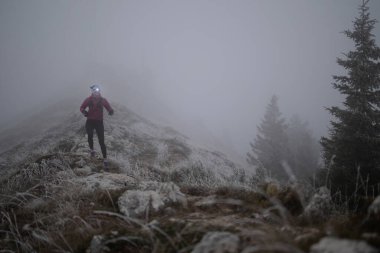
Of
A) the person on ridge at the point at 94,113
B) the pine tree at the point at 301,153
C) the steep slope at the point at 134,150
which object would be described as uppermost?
the person on ridge at the point at 94,113

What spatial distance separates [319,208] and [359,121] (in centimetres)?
1118

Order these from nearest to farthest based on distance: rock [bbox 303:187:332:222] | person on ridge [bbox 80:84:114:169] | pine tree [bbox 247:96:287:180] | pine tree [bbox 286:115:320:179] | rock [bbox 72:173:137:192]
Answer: rock [bbox 303:187:332:222]
rock [bbox 72:173:137:192]
person on ridge [bbox 80:84:114:169]
pine tree [bbox 247:96:287:180]
pine tree [bbox 286:115:320:179]

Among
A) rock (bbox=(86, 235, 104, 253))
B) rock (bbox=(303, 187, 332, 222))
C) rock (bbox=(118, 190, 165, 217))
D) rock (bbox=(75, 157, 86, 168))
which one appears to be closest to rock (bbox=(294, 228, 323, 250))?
rock (bbox=(303, 187, 332, 222))

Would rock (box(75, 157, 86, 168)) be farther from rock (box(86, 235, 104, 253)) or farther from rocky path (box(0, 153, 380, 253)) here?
rock (box(86, 235, 104, 253))

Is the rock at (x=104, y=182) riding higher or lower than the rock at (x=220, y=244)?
lower

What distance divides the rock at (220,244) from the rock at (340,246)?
2.09ft

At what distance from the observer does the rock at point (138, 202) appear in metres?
4.03

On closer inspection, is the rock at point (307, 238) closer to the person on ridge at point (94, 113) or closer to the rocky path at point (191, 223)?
the rocky path at point (191, 223)

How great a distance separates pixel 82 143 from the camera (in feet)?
49.1

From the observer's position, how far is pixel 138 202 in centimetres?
423

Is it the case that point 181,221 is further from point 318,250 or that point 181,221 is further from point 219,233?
point 318,250

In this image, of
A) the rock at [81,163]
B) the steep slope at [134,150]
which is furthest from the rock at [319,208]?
the steep slope at [134,150]

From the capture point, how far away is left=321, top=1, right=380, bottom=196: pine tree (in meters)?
11.6

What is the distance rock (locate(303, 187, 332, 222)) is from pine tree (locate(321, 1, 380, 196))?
8462 millimetres
